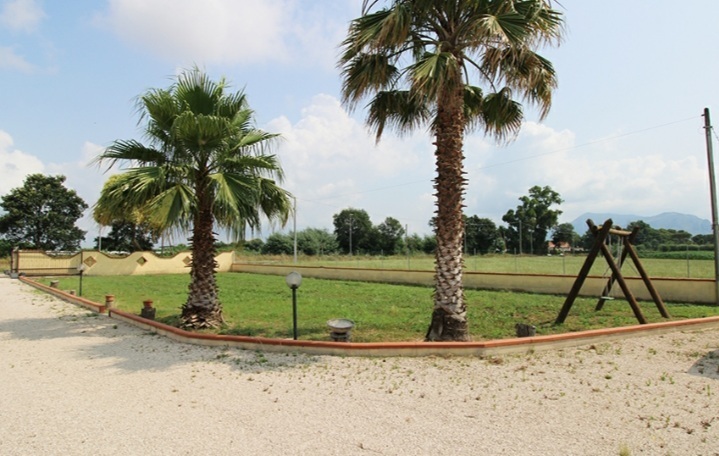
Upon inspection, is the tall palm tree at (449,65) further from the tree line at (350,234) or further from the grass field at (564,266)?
the tree line at (350,234)

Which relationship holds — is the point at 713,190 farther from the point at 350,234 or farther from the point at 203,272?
the point at 350,234

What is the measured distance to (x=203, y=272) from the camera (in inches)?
389

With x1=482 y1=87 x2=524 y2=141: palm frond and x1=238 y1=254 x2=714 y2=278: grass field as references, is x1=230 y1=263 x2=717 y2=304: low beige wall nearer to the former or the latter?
x1=238 y1=254 x2=714 y2=278: grass field

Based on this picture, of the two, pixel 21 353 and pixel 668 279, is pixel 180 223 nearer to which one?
pixel 21 353

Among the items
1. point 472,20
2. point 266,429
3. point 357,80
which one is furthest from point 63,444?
point 472,20

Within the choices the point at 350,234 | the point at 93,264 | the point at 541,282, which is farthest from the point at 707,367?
the point at 350,234

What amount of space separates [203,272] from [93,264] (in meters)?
25.6

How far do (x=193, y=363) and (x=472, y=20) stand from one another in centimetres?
715

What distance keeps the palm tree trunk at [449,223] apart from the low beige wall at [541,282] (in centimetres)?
808

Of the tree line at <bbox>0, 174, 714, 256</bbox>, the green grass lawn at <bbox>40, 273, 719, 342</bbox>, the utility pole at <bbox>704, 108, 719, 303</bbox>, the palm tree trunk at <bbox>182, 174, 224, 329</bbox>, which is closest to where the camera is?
the green grass lawn at <bbox>40, 273, 719, 342</bbox>

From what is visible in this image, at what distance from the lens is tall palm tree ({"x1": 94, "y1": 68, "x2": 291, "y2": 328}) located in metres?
8.94

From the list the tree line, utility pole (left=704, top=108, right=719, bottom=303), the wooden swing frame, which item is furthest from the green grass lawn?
the tree line

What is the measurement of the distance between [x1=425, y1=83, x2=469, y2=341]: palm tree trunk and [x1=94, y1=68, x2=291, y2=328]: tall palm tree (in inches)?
149

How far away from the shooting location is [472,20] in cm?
779
